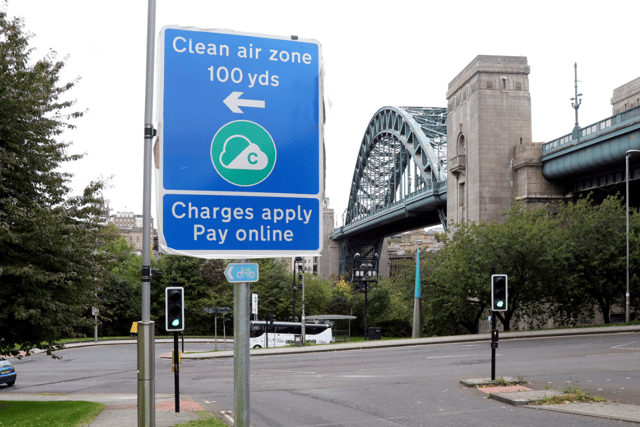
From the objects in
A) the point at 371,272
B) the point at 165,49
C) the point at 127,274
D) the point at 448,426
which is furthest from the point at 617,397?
the point at 371,272

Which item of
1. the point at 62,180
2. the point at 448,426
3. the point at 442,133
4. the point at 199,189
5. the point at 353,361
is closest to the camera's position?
the point at 199,189

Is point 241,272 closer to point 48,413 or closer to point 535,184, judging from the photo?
point 48,413

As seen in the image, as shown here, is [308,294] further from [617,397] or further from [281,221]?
[281,221]

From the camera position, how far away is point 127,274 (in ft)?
208

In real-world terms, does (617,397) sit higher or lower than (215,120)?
lower

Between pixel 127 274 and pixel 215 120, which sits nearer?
pixel 215 120

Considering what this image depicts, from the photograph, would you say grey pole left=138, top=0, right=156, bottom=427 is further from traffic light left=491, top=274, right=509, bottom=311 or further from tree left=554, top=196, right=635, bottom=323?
tree left=554, top=196, right=635, bottom=323

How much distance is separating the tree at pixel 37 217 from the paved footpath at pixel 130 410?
2.11 metres

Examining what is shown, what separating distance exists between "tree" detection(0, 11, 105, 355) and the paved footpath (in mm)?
2106

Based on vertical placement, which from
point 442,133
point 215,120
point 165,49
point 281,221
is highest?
point 442,133

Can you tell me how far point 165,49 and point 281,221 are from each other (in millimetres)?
981

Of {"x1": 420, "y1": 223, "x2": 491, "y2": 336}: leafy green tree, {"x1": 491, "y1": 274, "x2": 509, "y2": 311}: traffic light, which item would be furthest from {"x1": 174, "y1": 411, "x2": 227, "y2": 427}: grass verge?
{"x1": 420, "y1": 223, "x2": 491, "y2": 336}: leafy green tree

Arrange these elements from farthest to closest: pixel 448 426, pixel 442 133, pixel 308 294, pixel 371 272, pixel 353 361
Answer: pixel 371 272 < pixel 442 133 < pixel 308 294 < pixel 353 361 < pixel 448 426

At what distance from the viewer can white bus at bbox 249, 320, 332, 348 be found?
143ft
